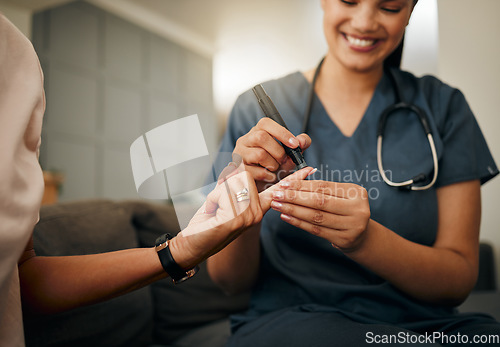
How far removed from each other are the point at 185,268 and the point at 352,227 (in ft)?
0.68

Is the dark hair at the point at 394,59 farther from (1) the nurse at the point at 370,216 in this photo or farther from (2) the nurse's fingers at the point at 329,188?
(2) the nurse's fingers at the point at 329,188

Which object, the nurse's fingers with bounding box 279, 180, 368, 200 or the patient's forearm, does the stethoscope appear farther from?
the patient's forearm

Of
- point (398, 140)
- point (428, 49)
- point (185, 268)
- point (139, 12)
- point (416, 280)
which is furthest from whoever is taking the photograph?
point (139, 12)

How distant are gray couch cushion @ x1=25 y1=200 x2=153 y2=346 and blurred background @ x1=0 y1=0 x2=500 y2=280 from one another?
538 millimetres

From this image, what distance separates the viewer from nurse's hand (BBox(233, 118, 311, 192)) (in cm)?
50

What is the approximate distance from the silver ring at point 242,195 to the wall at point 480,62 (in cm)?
90

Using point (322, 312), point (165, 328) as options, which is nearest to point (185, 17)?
point (165, 328)

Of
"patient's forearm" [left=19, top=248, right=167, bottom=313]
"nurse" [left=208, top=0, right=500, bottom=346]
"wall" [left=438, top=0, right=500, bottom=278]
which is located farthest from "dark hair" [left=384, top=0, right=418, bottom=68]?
"patient's forearm" [left=19, top=248, right=167, bottom=313]

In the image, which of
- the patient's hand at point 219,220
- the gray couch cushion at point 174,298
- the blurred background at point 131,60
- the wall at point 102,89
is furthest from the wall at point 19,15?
the patient's hand at point 219,220

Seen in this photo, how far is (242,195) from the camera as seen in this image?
0.43 meters

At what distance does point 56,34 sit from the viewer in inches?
128

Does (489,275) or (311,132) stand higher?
(311,132)

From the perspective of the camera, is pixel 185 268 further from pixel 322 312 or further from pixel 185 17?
pixel 185 17

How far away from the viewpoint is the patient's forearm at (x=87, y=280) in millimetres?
453
